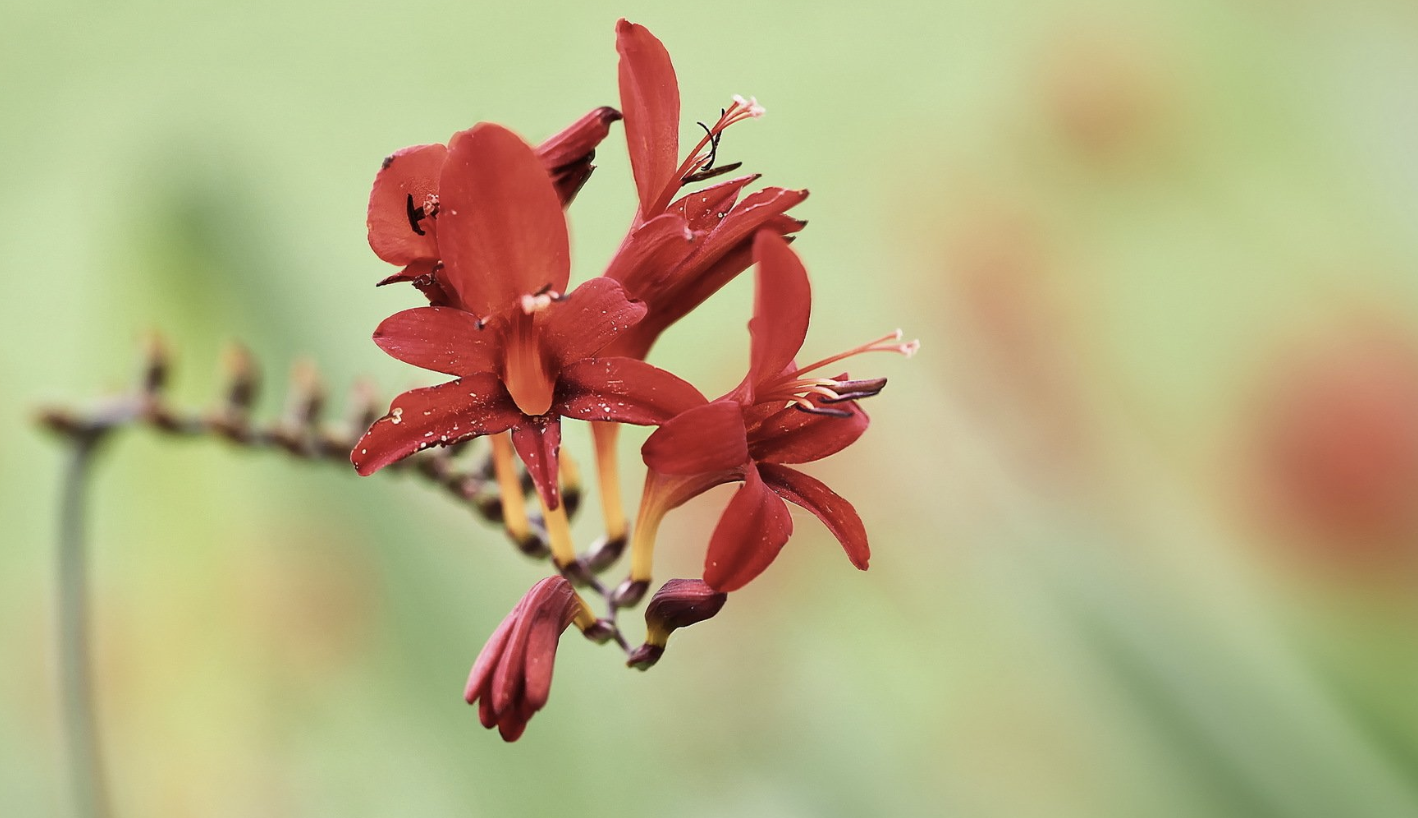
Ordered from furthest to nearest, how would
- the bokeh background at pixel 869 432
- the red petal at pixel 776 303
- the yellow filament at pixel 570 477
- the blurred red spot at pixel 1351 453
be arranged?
the blurred red spot at pixel 1351 453
the bokeh background at pixel 869 432
the yellow filament at pixel 570 477
the red petal at pixel 776 303

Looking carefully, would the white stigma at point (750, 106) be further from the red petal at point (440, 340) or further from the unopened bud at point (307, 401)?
the unopened bud at point (307, 401)

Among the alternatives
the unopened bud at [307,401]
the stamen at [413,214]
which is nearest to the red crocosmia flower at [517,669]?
the stamen at [413,214]

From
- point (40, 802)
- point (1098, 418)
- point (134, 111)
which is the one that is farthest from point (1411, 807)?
point (134, 111)

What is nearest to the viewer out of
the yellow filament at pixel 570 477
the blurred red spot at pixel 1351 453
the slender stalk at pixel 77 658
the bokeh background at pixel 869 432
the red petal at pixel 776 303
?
the red petal at pixel 776 303

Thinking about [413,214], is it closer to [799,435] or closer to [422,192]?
[422,192]

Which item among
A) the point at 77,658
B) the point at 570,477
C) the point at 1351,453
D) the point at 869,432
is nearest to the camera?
the point at 570,477

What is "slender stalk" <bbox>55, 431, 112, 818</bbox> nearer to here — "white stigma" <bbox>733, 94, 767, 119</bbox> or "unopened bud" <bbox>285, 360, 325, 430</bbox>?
"unopened bud" <bbox>285, 360, 325, 430</bbox>

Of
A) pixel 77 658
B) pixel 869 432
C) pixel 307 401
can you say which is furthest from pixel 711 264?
pixel 869 432
